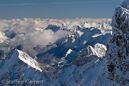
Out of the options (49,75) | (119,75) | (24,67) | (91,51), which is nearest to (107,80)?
(119,75)

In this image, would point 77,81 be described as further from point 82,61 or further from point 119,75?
point 119,75

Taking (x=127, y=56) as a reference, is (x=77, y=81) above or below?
below

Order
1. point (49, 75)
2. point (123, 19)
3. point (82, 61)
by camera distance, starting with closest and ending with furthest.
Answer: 1. point (123, 19)
2. point (82, 61)
3. point (49, 75)

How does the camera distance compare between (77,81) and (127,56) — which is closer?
(127,56)

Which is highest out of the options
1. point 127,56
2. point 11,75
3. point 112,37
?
point 112,37

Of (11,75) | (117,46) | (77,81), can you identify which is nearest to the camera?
(117,46)

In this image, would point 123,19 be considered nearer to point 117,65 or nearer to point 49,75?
point 117,65
